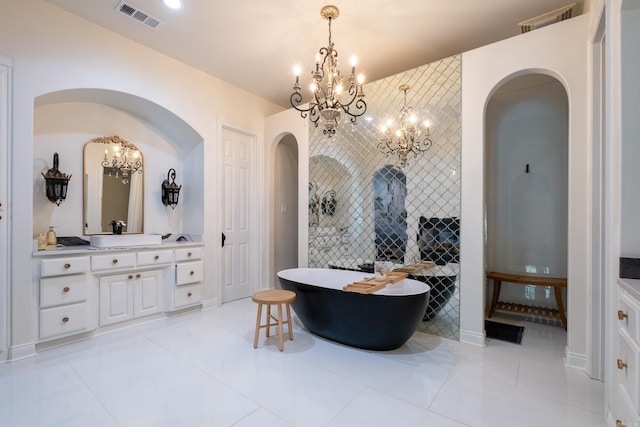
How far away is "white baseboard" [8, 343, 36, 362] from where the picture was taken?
2.46 m

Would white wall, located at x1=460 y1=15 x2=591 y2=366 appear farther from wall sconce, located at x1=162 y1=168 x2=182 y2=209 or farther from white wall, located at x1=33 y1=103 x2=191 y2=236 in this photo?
wall sconce, located at x1=162 y1=168 x2=182 y2=209

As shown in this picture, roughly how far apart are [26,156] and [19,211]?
0.48 metres

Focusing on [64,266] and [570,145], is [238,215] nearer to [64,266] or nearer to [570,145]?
[64,266]

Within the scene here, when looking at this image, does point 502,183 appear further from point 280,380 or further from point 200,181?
point 200,181

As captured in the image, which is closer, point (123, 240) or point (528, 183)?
point (123, 240)

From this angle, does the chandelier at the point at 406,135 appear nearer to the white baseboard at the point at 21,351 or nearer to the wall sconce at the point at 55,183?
the wall sconce at the point at 55,183

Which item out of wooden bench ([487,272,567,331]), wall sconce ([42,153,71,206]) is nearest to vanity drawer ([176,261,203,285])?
wall sconce ([42,153,71,206])

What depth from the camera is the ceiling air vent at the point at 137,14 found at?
269 centimetres

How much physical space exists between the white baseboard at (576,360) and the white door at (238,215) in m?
3.86

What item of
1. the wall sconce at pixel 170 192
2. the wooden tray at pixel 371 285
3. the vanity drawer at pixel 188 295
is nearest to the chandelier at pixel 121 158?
the wall sconce at pixel 170 192

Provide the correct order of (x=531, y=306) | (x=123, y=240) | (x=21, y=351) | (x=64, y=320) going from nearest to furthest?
(x=21, y=351)
(x=64, y=320)
(x=123, y=240)
(x=531, y=306)

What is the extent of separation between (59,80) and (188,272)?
235 centimetres

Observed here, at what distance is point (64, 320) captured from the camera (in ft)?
8.96

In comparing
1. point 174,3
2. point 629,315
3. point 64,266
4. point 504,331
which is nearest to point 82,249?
point 64,266
